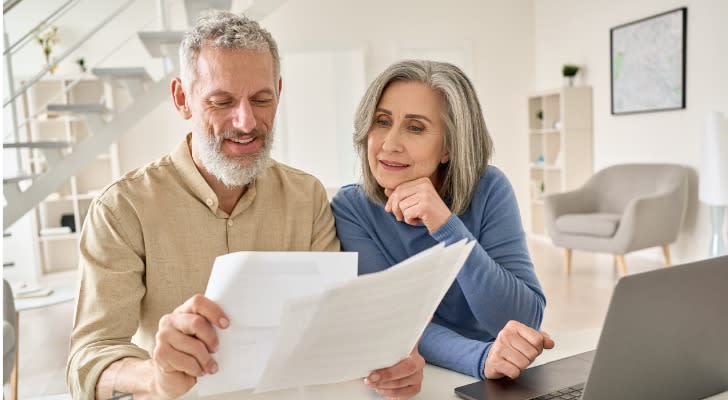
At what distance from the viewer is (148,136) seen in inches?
269

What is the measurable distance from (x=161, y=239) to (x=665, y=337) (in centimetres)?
104

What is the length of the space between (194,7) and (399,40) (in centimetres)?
371

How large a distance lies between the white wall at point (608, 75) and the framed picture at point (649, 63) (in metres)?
0.07

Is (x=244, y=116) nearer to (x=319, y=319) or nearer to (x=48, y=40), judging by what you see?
(x=319, y=319)

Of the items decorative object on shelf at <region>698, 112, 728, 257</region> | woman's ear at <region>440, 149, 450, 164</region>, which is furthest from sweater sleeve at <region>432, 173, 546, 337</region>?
decorative object on shelf at <region>698, 112, 728, 257</region>

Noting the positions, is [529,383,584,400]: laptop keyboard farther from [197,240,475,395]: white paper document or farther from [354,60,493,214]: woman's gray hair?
[354,60,493,214]: woman's gray hair

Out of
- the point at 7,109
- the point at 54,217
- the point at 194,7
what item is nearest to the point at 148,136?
the point at 54,217

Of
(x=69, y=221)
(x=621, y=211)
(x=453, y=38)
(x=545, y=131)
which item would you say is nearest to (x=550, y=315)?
(x=621, y=211)

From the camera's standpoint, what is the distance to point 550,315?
3.98 meters

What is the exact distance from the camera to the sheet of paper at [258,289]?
31.2 inches

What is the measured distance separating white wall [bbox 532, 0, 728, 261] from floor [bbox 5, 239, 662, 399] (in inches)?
30.9

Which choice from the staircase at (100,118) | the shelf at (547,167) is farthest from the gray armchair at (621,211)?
the staircase at (100,118)

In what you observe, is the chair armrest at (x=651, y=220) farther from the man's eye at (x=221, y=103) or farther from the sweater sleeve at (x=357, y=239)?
the man's eye at (x=221, y=103)

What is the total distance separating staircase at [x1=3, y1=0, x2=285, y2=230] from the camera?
4090mm
